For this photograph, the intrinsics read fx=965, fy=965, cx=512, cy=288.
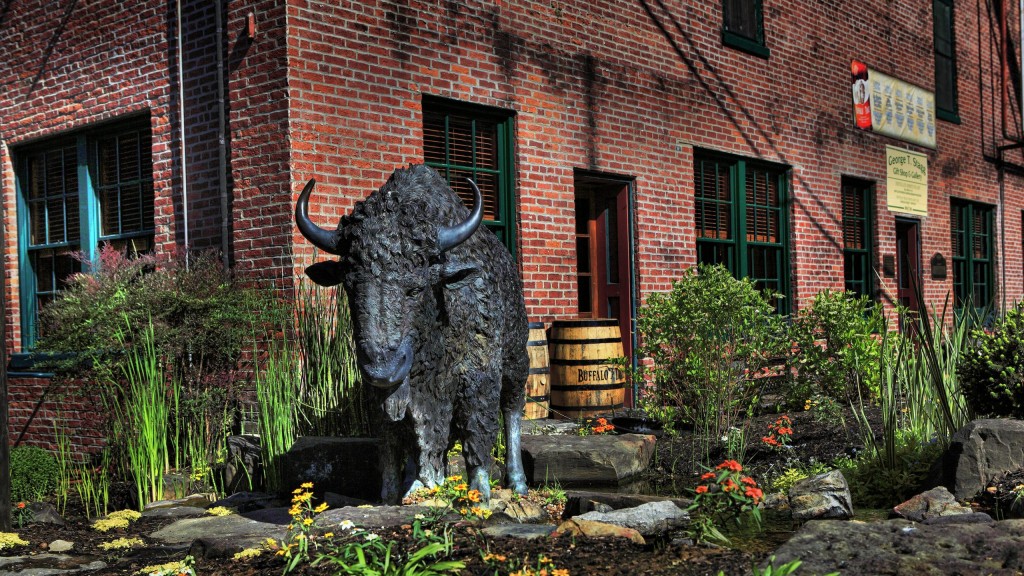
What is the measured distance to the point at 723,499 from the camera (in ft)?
12.1

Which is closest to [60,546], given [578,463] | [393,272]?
[393,272]

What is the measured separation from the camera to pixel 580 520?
3861 mm

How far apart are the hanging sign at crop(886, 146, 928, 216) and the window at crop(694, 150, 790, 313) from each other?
2.65 meters

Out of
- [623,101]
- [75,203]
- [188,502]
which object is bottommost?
[188,502]

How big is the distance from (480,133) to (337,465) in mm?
3754

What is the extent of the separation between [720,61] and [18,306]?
7546mm

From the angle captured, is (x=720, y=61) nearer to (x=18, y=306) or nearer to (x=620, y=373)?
(x=620, y=373)

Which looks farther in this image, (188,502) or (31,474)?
(31,474)

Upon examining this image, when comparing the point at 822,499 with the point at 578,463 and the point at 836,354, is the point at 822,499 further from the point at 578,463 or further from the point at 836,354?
the point at 836,354

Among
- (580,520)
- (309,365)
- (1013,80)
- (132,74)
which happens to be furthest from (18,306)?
(1013,80)

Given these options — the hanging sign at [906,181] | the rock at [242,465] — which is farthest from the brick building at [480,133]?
the rock at [242,465]

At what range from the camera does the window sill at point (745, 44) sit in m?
10.7

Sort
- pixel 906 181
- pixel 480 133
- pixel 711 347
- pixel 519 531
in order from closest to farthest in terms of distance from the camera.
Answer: pixel 519 531 → pixel 711 347 → pixel 480 133 → pixel 906 181

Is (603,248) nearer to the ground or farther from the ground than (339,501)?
farther from the ground
